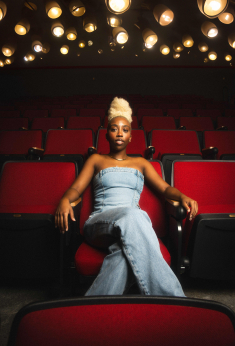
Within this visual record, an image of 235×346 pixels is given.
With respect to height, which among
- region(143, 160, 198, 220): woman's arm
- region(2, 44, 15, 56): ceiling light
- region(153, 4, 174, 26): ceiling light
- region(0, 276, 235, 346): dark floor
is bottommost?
region(0, 276, 235, 346): dark floor

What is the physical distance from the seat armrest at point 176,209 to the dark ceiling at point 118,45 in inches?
136

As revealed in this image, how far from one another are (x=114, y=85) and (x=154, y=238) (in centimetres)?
612

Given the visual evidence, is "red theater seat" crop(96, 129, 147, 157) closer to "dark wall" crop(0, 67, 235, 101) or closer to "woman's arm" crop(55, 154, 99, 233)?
"woman's arm" crop(55, 154, 99, 233)

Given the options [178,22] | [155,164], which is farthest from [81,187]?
[178,22]

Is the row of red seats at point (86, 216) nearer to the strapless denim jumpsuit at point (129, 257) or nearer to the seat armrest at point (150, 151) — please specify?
the strapless denim jumpsuit at point (129, 257)

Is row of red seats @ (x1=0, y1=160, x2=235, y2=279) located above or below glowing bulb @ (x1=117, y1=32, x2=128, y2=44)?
below

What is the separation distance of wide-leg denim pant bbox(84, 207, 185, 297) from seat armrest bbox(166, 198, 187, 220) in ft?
0.39

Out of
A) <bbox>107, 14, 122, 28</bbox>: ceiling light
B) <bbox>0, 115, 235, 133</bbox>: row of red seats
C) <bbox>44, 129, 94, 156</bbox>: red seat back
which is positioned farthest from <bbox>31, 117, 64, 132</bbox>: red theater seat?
<bbox>107, 14, 122, 28</bbox>: ceiling light

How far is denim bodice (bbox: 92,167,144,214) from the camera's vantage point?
28.0 inches

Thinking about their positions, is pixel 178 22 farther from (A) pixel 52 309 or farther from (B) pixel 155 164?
(A) pixel 52 309

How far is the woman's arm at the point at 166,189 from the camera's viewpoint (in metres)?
0.62

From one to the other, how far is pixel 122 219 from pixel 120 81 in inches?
241

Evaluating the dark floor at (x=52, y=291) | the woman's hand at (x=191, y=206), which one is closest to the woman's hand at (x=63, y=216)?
the dark floor at (x=52, y=291)

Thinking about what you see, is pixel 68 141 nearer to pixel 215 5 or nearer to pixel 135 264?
pixel 135 264
